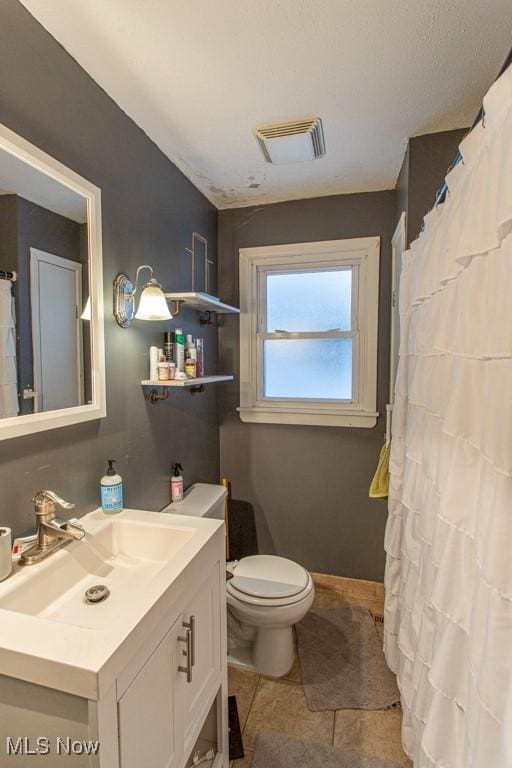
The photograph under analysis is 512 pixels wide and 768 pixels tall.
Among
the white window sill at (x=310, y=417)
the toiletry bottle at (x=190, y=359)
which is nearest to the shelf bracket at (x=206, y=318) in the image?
the toiletry bottle at (x=190, y=359)

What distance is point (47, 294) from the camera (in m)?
1.15

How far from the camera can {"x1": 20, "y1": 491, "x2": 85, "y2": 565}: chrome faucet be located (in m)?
1.04

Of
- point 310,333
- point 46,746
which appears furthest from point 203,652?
point 310,333

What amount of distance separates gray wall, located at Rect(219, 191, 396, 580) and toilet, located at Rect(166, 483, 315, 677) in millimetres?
507

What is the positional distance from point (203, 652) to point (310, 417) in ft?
4.71

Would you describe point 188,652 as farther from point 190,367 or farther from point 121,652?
point 190,367

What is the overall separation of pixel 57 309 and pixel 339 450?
1.73m

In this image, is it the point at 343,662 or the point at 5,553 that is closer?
the point at 5,553

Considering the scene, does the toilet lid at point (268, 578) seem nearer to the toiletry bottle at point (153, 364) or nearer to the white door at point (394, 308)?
the white door at point (394, 308)

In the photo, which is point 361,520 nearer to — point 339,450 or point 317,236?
point 339,450

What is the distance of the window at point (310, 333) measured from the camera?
2.26 m

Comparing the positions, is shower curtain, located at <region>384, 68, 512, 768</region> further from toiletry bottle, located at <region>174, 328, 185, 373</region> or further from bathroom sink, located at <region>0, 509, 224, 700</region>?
toiletry bottle, located at <region>174, 328, 185, 373</region>

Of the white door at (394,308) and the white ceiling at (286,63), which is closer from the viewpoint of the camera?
the white ceiling at (286,63)

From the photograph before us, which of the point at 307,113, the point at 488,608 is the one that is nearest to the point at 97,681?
the point at 488,608
